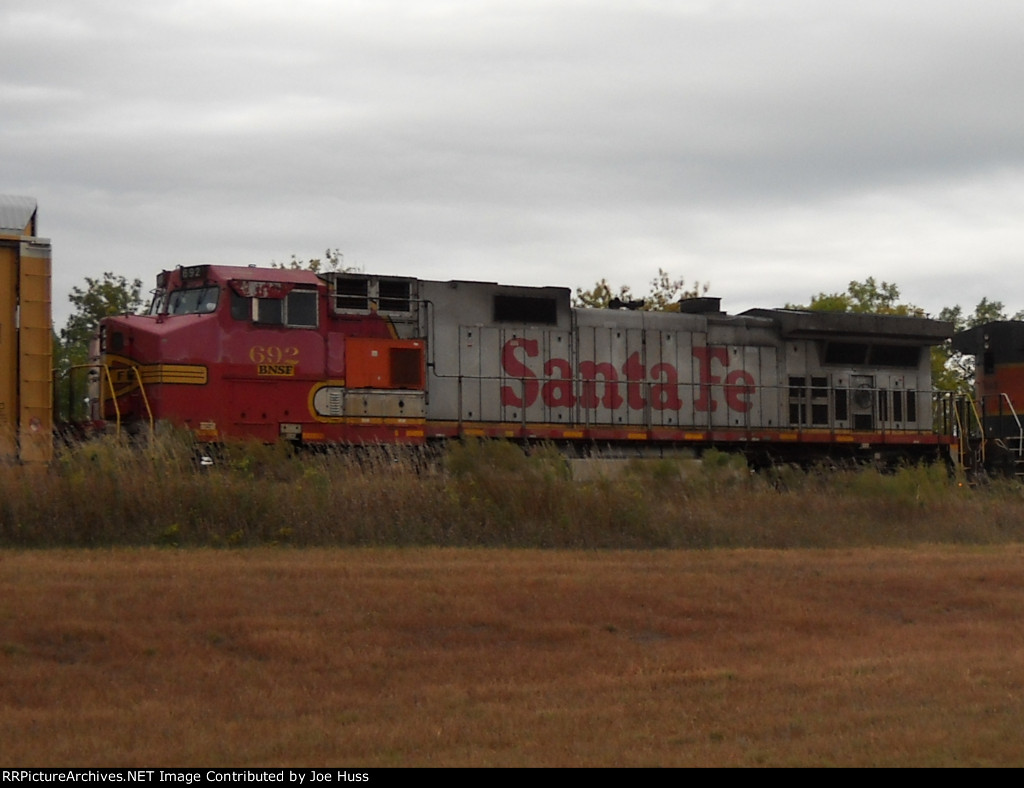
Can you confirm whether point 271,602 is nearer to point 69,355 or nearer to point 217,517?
point 217,517

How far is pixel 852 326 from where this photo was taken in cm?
2612

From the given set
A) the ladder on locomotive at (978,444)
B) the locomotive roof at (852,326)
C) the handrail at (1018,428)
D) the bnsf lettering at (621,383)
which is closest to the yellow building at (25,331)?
the bnsf lettering at (621,383)

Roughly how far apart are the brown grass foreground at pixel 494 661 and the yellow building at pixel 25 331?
374 centimetres

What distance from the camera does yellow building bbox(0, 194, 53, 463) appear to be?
16.1 meters

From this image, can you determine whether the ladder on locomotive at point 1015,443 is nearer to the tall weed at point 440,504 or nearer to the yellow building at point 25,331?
the tall weed at point 440,504

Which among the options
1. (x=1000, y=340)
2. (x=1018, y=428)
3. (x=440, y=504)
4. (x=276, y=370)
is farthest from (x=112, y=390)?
(x=1000, y=340)

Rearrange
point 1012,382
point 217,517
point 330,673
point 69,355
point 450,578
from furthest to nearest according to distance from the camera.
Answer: point 69,355, point 1012,382, point 217,517, point 450,578, point 330,673

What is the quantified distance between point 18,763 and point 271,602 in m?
4.02

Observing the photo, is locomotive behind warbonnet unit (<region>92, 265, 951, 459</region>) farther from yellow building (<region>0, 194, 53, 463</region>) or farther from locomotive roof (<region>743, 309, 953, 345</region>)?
yellow building (<region>0, 194, 53, 463</region>)

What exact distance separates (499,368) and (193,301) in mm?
5353

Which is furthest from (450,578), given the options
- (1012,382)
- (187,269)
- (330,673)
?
(1012,382)

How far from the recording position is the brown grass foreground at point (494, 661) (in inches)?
291

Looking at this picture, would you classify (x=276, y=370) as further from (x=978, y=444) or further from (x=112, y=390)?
(x=978, y=444)

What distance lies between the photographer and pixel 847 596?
12.8 meters
